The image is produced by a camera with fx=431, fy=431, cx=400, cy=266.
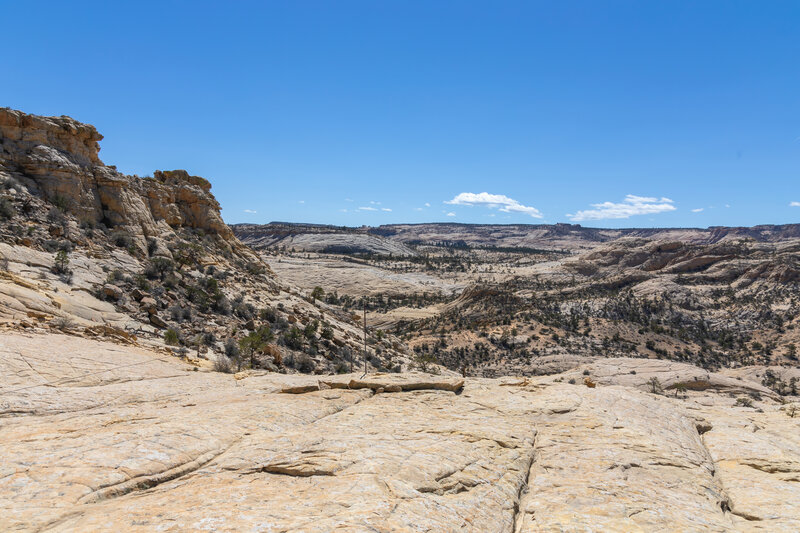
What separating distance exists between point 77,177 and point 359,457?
27234 millimetres

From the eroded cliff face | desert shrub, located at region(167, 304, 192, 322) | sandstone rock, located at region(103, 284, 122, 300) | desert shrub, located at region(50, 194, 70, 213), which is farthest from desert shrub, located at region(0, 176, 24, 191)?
desert shrub, located at region(167, 304, 192, 322)

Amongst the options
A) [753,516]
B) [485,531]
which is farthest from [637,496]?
[485,531]

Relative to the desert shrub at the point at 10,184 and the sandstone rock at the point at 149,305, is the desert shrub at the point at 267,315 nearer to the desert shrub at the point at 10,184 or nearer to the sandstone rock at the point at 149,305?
the sandstone rock at the point at 149,305

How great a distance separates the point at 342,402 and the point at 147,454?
4694 millimetres

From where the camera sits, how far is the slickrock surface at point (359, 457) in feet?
17.0

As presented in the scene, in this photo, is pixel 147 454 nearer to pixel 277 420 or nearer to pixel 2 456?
pixel 2 456

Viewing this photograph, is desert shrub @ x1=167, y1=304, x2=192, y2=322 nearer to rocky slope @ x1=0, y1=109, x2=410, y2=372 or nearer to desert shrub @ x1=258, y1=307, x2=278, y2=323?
rocky slope @ x1=0, y1=109, x2=410, y2=372

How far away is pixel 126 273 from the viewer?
2173cm

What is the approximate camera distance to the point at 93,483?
18.2 ft

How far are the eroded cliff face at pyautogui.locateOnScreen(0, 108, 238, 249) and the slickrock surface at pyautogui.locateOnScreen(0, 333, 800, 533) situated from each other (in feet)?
55.9

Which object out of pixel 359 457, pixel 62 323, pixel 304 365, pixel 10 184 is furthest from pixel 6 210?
pixel 359 457

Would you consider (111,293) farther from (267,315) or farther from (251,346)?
(267,315)

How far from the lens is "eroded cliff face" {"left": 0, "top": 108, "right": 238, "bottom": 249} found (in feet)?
79.4

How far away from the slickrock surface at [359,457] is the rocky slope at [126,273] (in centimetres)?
504
